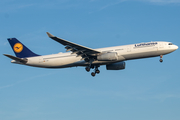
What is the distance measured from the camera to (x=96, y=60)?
146 feet

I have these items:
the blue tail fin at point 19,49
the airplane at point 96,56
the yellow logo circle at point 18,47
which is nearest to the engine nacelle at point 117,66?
the airplane at point 96,56

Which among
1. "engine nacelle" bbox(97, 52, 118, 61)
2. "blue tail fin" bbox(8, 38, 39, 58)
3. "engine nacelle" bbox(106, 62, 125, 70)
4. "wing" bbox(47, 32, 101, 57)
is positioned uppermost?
"blue tail fin" bbox(8, 38, 39, 58)

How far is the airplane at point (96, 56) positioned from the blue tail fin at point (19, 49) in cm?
61

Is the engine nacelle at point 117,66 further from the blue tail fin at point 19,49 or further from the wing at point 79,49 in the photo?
the blue tail fin at point 19,49

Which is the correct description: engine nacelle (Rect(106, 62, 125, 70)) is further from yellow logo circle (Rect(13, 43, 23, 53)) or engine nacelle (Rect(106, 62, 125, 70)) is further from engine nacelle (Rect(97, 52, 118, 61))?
yellow logo circle (Rect(13, 43, 23, 53))

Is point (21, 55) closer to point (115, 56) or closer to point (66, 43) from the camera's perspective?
point (66, 43)

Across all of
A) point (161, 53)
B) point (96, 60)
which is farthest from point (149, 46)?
point (96, 60)

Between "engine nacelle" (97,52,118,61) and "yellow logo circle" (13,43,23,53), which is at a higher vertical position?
"yellow logo circle" (13,43,23,53)

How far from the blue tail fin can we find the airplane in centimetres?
61

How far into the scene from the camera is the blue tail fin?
48.4 m

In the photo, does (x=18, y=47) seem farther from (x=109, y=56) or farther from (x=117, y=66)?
(x=117, y=66)

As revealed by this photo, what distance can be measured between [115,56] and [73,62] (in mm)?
7283

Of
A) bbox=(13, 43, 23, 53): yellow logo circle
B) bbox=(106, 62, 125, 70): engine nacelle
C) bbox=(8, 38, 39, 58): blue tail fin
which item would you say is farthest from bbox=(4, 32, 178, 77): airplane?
bbox=(13, 43, 23, 53): yellow logo circle

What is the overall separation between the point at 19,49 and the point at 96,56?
47.2ft
